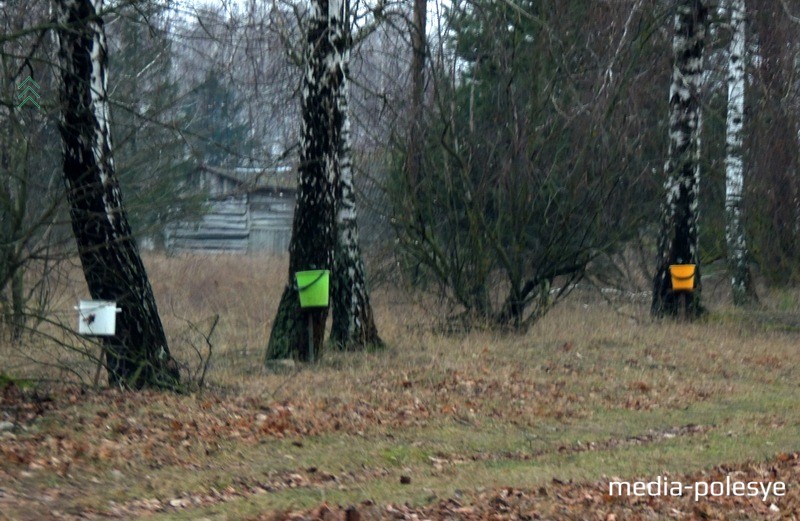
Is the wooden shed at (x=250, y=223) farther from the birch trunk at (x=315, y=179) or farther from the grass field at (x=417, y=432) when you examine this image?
the birch trunk at (x=315, y=179)

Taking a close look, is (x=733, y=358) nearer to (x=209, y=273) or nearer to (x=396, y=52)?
(x=396, y=52)

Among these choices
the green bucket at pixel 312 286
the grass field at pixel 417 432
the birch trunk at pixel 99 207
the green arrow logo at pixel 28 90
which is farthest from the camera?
the green bucket at pixel 312 286

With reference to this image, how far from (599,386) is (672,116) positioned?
739 cm

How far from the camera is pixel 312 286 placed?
495 inches

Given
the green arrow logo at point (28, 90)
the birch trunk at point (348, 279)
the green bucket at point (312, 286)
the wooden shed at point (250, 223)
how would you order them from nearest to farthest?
the green arrow logo at point (28, 90)
the green bucket at point (312, 286)
the birch trunk at point (348, 279)
the wooden shed at point (250, 223)

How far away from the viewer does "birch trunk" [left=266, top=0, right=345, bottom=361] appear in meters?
12.7

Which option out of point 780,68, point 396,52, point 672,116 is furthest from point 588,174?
point 780,68

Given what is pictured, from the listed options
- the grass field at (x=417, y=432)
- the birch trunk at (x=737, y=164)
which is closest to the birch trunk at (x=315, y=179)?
the grass field at (x=417, y=432)

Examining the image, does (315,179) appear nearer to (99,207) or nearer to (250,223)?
(99,207)

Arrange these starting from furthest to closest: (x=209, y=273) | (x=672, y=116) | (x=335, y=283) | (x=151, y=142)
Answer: (x=209, y=273) < (x=151, y=142) < (x=672, y=116) < (x=335, y=283)

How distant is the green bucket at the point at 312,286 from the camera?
12.6 meters

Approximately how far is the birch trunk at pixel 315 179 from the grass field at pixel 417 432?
→ 1.61 ft

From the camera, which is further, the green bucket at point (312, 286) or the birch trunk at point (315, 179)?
the birch trunk at point (315, 179)

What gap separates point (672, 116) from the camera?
703 inches
